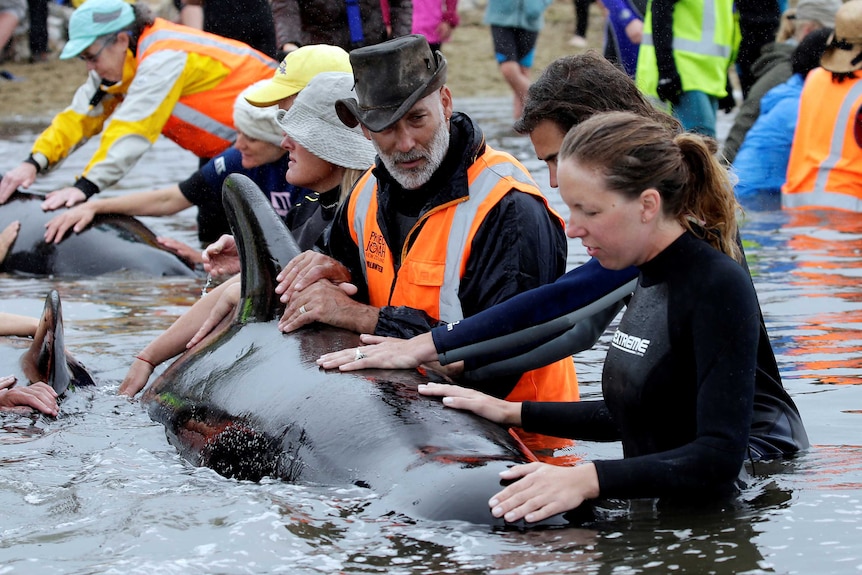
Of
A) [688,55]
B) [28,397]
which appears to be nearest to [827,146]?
[688,55]

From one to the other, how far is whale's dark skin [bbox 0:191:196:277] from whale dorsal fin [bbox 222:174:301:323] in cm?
355

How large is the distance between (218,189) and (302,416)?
4191mm

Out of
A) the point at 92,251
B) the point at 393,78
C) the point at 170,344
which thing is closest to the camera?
the point at 393,78

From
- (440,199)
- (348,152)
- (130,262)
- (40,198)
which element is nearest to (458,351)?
(440,199)

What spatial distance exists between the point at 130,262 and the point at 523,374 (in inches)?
178

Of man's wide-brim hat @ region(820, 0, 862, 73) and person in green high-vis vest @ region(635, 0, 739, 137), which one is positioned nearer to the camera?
man's wide-brim hat @ region(820, 0, 862, 73)

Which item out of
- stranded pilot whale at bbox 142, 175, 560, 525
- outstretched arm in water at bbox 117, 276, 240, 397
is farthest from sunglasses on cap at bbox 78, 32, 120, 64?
stranded pilot whale at bbox 142, 175, 560, 525

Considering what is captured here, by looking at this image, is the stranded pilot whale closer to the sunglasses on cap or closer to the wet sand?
the sunglasses on cap

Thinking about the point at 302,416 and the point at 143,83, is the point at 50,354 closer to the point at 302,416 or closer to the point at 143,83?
the point at 302,416

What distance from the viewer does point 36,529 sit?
12.6ft

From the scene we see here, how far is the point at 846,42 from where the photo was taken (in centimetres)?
920

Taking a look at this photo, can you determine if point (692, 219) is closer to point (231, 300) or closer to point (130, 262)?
point (231, 300)

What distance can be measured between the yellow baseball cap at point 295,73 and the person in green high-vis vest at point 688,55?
3706 mm

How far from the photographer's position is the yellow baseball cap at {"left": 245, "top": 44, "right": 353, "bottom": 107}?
21.0 ft
